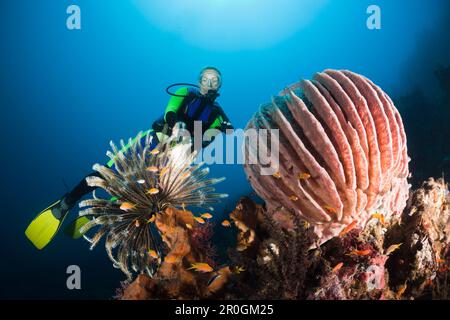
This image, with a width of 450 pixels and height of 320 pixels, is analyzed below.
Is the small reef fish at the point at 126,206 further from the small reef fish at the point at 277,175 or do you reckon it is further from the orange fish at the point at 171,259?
the small reef fish at the point at 277,175

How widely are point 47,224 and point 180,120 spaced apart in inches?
173

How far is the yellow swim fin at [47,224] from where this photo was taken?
6.77m

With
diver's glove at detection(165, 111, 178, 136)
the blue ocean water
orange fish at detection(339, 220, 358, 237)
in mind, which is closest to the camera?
orange fish at detection(339, 220, 358, 237)

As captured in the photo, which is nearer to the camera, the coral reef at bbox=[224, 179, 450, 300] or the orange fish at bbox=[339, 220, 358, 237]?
the coral reef at bbox=[224, 179, 450, 300]

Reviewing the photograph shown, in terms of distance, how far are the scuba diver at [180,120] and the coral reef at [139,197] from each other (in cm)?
107

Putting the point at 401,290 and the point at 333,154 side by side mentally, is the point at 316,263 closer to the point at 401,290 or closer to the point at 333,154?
the point at 401,290

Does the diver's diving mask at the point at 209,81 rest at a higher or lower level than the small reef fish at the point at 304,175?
higher

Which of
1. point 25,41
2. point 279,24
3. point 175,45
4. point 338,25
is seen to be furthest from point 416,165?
point 175,45

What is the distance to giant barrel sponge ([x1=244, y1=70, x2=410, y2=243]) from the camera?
117 inches

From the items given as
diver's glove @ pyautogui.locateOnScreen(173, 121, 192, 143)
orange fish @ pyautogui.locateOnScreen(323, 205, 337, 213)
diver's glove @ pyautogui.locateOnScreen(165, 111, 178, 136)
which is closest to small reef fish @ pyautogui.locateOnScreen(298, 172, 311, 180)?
orange fish @ pyautogui.locateOnScreen(323, 205, 337, 213)

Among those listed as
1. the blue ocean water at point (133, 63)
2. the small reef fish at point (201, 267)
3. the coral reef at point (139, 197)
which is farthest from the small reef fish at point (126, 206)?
the blue ocean water at point (133, 63)

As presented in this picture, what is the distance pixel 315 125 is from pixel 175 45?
111 m
